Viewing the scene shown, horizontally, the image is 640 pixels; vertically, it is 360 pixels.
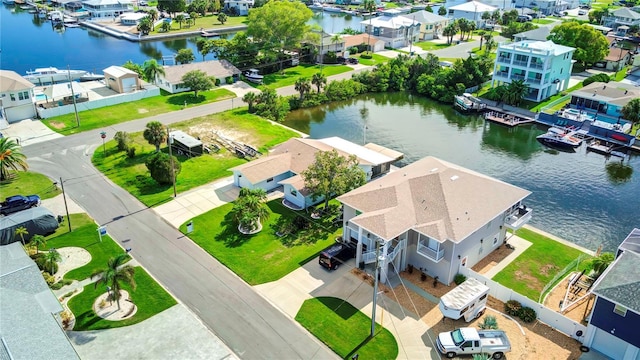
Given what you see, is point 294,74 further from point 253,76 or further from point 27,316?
Answer: point 27,316

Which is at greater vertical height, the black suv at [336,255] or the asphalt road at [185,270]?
the black suv at [336,255]

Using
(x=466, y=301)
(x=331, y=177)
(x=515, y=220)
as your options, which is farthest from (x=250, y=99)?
(x=466, y=301)

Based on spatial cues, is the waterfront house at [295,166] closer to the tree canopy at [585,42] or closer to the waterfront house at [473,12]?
the tree canopy at [585,42]

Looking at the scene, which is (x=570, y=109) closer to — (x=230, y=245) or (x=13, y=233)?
(x=230, y=245)

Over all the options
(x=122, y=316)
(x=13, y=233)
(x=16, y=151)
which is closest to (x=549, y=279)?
(x=122, y=316)

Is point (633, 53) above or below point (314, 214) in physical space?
above

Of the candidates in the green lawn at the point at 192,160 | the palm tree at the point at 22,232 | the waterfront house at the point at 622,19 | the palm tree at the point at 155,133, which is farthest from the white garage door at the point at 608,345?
the waterfront house at the point at 622,19
